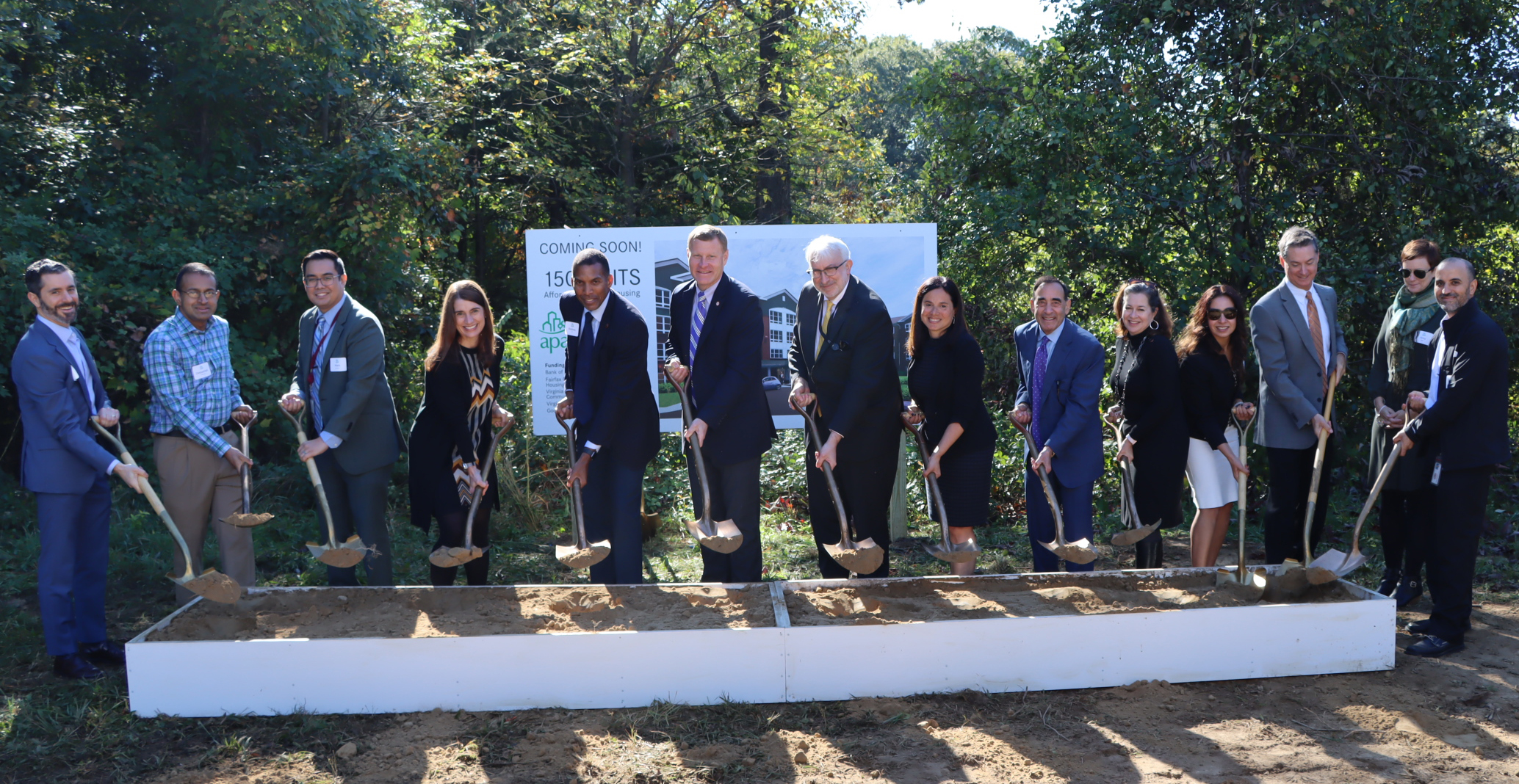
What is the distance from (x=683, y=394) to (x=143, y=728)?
2.16 metres

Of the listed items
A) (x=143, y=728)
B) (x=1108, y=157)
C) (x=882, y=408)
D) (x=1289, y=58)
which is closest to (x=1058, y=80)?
(x=1108, y=157)

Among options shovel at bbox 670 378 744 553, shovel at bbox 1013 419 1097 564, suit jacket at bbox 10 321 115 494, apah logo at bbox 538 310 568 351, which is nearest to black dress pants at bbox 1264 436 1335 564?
shovel at bbox 1013 419 1097 564

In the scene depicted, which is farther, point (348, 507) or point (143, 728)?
point (348, 507)

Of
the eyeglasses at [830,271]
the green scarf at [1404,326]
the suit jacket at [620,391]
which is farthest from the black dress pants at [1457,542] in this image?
→ the suit jacket at [620,391]

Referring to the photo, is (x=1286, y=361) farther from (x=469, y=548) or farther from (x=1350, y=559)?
(x=469, y=548)

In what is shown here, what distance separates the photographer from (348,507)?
4422 millimetres

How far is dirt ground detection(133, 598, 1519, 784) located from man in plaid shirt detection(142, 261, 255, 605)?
144cm

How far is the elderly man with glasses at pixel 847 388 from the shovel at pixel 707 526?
0.44 m

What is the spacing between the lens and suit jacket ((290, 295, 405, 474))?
13.8 ft

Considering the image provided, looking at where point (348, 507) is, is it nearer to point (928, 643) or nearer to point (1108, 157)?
point (928, 643)

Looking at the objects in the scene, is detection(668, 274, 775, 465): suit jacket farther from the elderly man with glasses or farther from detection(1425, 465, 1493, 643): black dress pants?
detection(1425, 465, 1493, 643): black dress pants

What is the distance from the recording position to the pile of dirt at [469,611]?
3801 mm

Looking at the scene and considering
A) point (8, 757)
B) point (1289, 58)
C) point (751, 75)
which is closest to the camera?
point (8, 757)

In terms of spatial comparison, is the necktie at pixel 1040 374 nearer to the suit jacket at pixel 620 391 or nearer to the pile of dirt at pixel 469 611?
the pile of dirt at pixel 469 611
